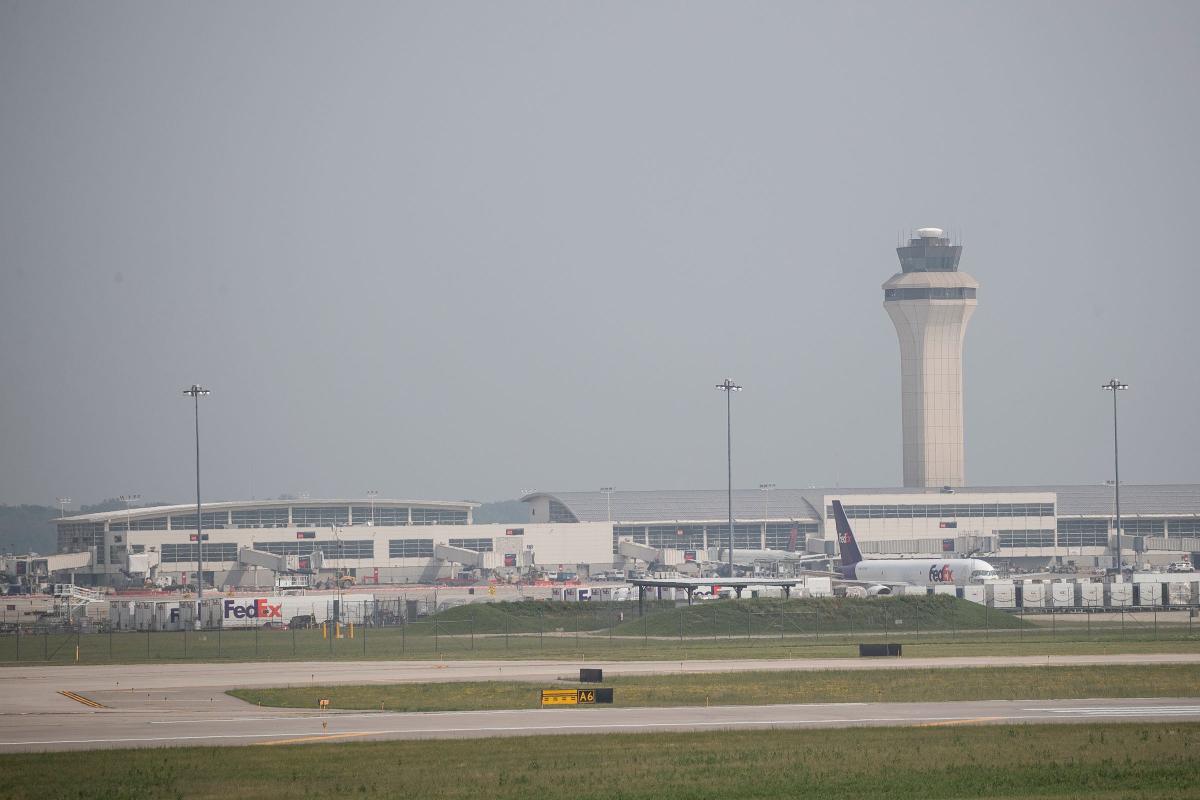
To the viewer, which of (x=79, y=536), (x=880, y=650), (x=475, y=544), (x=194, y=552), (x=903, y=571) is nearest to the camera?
(x=880, y=650)

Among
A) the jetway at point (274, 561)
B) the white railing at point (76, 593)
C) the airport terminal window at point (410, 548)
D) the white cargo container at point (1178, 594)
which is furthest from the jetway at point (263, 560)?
the white cargo container at point (1178, 594)

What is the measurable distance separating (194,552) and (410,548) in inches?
1017

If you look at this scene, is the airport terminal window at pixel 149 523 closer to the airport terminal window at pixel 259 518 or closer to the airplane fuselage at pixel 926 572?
the airport terminal window at pixel 259 518

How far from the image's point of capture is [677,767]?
37.4 metres

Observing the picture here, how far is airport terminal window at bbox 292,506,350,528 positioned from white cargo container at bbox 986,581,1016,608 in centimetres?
9762

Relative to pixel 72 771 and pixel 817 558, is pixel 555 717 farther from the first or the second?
pixel 817 558

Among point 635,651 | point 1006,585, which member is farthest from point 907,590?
point 635,651

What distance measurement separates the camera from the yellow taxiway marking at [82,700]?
5291 centimetres

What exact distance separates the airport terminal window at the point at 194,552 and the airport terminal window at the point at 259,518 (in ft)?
32.9

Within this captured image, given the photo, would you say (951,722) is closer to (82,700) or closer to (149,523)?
(82,700)

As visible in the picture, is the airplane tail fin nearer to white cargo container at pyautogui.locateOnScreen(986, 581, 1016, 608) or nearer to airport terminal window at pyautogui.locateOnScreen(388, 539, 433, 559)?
white cargo container at pyautogui.locateOnScreen(986, 581, 1016, 608)

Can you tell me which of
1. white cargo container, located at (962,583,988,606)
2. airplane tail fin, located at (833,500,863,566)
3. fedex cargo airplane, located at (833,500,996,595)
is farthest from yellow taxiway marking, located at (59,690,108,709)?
airplane tail fin, located at (833,500,863,566)

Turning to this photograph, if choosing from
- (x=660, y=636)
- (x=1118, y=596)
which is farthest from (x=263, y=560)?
(x=1118, y=596)

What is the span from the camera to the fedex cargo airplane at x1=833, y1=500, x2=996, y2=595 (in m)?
131
